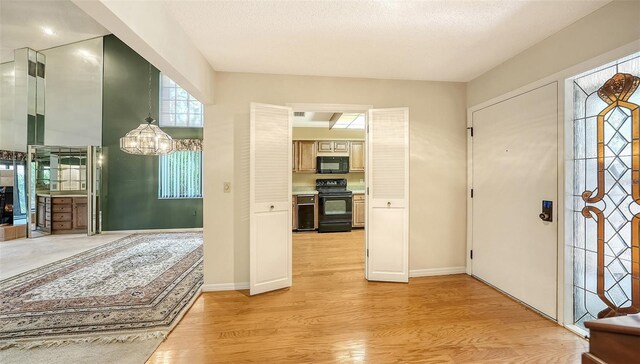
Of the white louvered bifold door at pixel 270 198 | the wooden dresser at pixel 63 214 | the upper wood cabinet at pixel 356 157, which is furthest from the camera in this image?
the upper wood cabinet at pixel 356 157

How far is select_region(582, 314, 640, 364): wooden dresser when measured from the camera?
640mm

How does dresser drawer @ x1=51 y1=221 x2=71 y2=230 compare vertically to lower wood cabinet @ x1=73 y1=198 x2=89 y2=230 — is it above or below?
below

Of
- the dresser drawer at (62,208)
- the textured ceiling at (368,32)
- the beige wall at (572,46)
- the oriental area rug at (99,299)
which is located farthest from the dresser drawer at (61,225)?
the beige wall at (572,46)

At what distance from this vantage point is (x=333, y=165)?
6.16m

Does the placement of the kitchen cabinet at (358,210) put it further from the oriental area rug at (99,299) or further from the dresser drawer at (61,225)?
the dresser drawer at (61,225)

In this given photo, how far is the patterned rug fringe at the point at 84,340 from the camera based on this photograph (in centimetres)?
179

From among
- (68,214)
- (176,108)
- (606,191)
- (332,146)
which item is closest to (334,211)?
(332,146)

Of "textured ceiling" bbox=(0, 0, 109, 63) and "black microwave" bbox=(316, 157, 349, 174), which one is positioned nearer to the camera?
"textured ceiling" bbox=(0, 0, 109, 63)

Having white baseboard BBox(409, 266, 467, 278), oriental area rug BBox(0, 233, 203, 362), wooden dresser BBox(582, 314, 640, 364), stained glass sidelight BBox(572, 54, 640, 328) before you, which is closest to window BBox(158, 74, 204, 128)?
oriental area rug BBox(0, 233, 203, 362)

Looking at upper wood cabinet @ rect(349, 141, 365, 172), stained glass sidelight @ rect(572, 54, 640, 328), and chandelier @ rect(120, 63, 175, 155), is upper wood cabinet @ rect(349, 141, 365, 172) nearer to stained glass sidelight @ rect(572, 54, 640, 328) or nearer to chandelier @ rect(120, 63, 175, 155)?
chandelier @ rect(120, 63, 175, 155)

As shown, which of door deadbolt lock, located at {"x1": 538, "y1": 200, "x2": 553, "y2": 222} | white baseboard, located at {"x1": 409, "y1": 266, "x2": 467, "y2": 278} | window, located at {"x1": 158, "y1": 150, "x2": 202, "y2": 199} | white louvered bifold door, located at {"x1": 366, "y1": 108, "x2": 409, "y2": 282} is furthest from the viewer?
window, located at {"x1": 158, "y1": 150, "x2": 202, "y2": 199}

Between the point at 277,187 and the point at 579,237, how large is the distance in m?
2.82

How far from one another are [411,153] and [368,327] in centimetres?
209

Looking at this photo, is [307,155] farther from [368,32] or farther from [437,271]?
[368,32]
